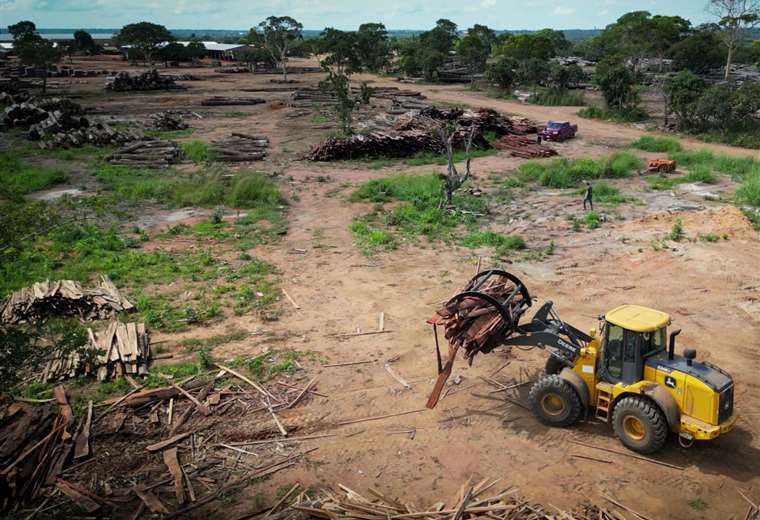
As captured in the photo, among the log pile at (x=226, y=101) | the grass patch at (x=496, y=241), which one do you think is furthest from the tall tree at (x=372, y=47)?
the grass patch at (x=496, y=241)

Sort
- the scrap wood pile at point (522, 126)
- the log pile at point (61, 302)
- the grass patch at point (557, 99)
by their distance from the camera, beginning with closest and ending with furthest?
1. the log pile at point (61, 302)
2. the scrap wood pile at point (522, 126)
3. the grass patch at point (557, 99)

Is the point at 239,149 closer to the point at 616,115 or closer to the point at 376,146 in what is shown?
the point at 376,146

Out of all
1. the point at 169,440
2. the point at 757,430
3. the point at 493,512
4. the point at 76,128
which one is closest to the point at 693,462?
the point at 757,430

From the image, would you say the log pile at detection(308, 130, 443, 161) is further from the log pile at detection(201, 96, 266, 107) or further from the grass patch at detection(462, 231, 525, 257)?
the log pile at detection(201, 96, 266, 107)

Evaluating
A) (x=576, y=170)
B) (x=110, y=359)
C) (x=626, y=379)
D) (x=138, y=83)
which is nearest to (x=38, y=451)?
(x=110, y=359)

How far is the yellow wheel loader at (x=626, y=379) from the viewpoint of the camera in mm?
8805

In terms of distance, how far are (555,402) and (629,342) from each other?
5.35 feet

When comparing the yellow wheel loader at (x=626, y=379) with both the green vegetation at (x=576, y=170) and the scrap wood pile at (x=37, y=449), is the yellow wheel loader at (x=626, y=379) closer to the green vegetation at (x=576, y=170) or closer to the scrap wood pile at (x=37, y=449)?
the scrap wood pile at (x=37, y=449)

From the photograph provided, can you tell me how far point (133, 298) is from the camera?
1529 cm

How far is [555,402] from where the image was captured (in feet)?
32.8

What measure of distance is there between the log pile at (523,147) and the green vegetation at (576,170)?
3.12 metres

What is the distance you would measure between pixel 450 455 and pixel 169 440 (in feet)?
15.2

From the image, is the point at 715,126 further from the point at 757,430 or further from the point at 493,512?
the point at 493,512

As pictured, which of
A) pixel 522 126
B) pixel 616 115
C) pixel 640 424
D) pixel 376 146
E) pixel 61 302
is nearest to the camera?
pixel 640 424
